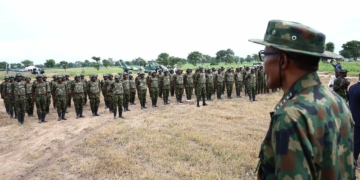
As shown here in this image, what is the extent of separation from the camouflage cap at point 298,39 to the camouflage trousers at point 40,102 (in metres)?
9.01

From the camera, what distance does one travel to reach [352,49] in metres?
52.3

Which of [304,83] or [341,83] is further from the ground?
[304,83]

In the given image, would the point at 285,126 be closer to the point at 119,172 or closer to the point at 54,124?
the point at 119,172

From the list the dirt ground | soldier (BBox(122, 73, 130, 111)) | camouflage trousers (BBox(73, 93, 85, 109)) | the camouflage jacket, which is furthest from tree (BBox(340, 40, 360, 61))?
the camouflage jacket

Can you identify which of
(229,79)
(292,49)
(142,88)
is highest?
(292,49)

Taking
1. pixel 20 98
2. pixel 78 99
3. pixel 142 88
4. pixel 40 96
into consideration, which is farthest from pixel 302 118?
pixel 142 88

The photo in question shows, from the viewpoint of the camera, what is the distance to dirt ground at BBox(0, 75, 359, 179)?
14.2 feet

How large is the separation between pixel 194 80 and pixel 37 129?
22.0 ft

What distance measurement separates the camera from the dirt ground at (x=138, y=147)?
4316 mm

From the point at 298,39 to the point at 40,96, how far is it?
9.14 m

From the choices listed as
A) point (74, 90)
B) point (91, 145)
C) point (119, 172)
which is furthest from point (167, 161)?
point (74, 90)

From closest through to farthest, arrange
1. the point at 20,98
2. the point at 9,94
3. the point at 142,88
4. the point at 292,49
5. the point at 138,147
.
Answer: the point at 292,49 → the point at 138,147 → the point at 20,98 → the point at 9,94 → the point at 142,88

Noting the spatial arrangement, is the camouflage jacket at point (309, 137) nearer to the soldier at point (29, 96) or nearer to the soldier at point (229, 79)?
the soldier at point (29, 96)

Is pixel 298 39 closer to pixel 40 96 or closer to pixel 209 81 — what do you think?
pixel 40 96
